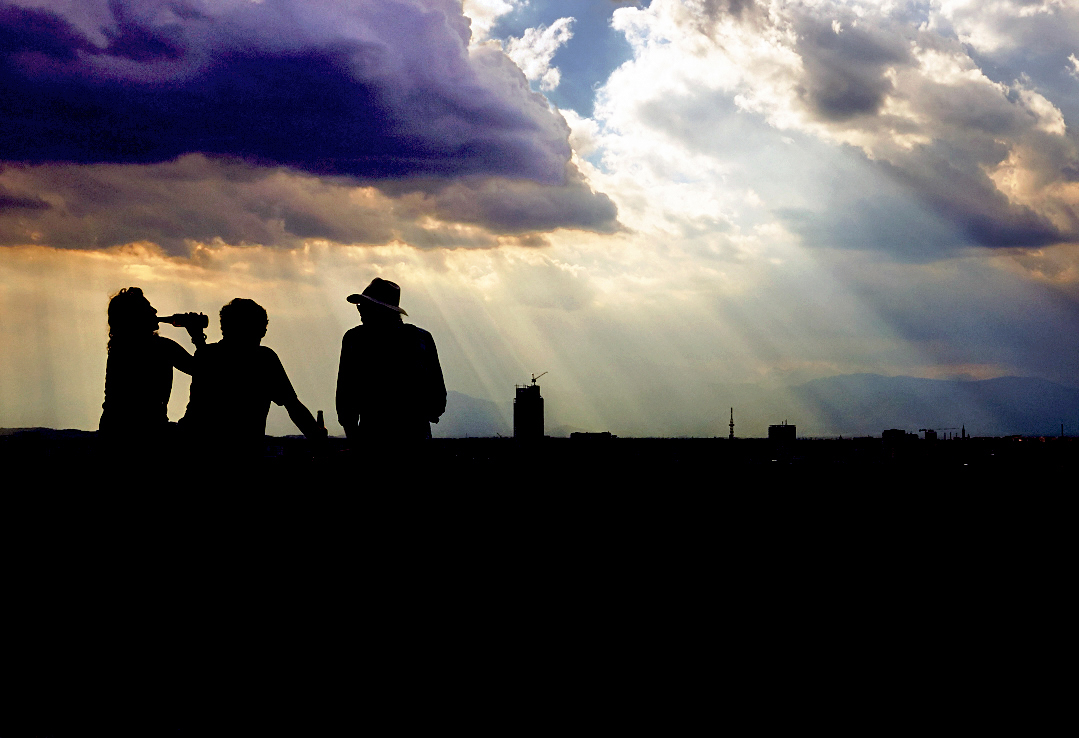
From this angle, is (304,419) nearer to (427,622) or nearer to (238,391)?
(238,391)

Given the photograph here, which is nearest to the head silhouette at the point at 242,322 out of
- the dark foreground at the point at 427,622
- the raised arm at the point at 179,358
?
the raised arm at the point at 179,358

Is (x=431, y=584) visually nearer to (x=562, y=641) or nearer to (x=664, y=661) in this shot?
(x=562, y=641)

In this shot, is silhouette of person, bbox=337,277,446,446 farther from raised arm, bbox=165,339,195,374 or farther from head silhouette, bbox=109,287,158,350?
head silhouette, bbox=109,287,158,350

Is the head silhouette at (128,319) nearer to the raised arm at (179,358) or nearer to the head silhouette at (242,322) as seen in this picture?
the raised arm at (179,358)

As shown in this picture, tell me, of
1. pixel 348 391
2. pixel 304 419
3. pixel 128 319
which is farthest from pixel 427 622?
pixel 128 319

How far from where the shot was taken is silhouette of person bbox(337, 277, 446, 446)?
22.0 feet

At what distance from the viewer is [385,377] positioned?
6.69 meters

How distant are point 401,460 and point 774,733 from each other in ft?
11.0

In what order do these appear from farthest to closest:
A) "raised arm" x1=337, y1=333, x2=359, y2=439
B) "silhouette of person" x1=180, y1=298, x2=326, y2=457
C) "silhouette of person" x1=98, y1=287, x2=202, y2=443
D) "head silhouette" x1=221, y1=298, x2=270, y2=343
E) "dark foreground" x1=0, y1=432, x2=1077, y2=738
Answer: "raised arm" x1=337, y1=333, x2=359, y2=439, "silhouette of person" x1=98, y1=287, x2=202, y2=443, "head silhouette" x1=221, y1=298, x2=270, y2=343, "silhouette of person" x1=180, y1=298, x2=326, y2=457, "dark foreground" x1=0, y1=432, x2=1077, y2=738

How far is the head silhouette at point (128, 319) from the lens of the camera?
6723 mm

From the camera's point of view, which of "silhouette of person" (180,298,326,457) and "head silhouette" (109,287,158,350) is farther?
"head silhouette" (109,287,158,350)

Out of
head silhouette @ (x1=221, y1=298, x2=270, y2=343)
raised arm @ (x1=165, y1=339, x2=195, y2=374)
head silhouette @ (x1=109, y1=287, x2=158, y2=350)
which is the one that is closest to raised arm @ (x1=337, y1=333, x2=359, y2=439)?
head silhouette @ (x1=221, y1=298, x2=270, y2=343)

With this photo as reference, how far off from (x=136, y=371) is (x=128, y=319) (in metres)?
0.39

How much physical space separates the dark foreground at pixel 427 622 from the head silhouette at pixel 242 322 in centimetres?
92
